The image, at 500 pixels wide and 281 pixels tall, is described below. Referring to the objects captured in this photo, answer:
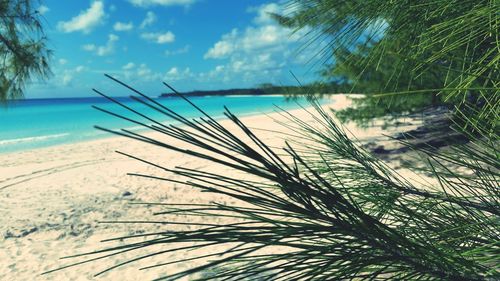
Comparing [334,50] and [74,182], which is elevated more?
[334,50]

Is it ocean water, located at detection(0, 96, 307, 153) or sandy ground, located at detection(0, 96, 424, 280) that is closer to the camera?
sandy ground, located at detection(0, 96, 424, 280)

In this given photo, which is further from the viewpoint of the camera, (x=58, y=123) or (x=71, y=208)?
(x=58, y=123)

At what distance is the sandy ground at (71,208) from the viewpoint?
4.28 meters

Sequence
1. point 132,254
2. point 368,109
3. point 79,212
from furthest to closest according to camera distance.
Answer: point 368,109 → point 79,212 → point 132,254

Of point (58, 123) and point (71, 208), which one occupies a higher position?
point (58, 123)

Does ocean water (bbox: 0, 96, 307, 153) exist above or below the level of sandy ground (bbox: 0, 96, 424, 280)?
above

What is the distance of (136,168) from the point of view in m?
9.98

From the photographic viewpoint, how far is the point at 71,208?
641 cm

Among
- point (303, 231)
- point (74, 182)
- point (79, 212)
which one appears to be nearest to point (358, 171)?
point (303, 231)

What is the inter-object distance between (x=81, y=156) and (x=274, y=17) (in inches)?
325

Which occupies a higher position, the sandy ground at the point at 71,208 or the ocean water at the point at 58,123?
the ocean water at the point at 58,123

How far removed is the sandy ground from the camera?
428cm

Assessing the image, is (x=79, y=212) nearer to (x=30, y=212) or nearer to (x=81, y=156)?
(x=30, y=212)

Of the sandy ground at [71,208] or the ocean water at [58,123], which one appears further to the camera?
the ocean water at [58,123]
